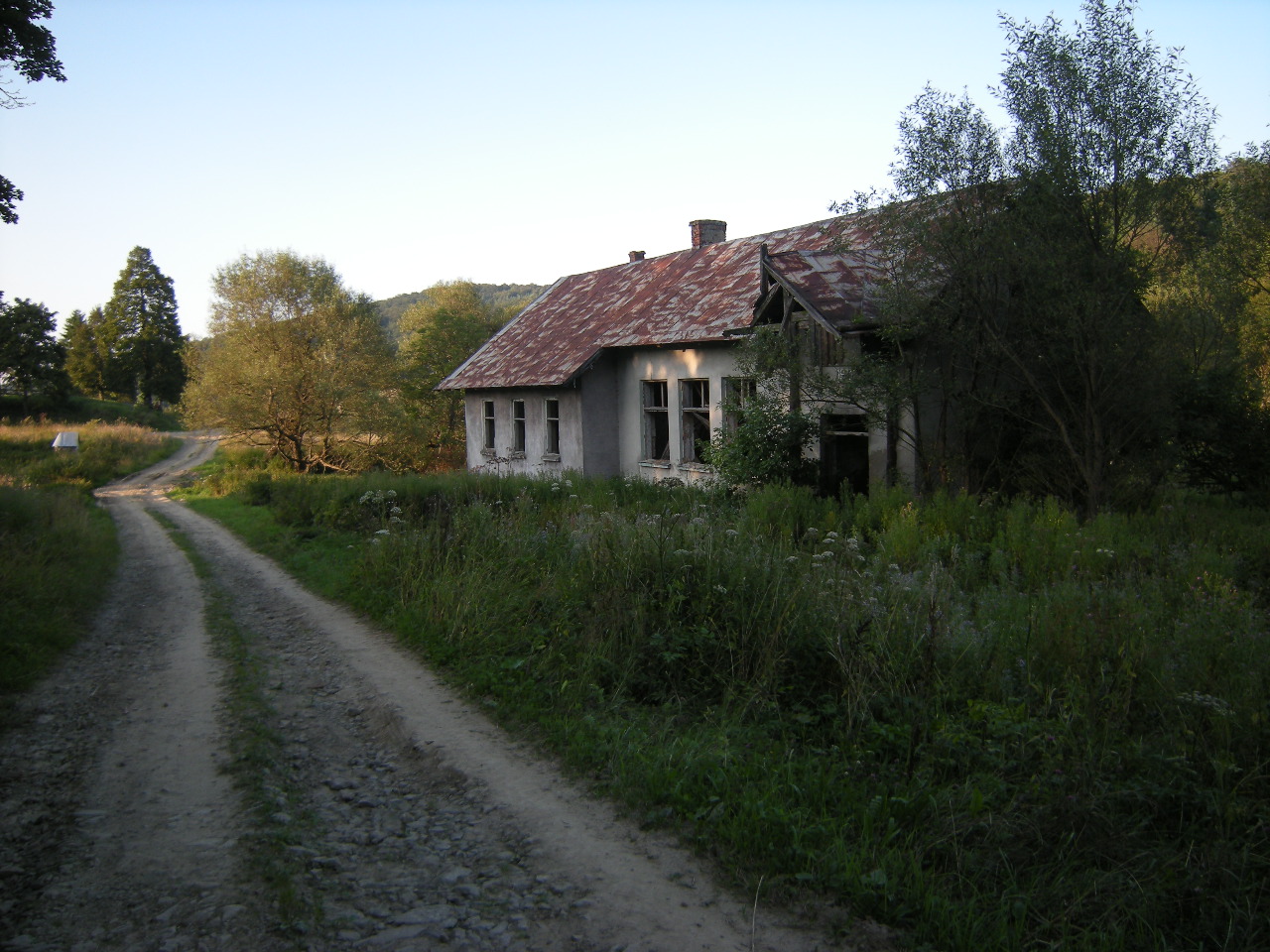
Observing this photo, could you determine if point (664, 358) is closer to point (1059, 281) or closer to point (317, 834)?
point (1059, 281)

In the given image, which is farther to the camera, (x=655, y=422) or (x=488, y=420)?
(x=488, y=420)

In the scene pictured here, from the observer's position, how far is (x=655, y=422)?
68.0 ft

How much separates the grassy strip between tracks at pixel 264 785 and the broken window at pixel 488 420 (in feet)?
56.7

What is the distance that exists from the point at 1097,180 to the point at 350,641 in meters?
12.0

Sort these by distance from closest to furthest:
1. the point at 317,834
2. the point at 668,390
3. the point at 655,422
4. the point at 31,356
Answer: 1. the point at 317,834
2. the point at 668,390
3. the point at 655,422
4. the point at 31,356

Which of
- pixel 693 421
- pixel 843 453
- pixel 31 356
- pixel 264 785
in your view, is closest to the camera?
pixel 264 785

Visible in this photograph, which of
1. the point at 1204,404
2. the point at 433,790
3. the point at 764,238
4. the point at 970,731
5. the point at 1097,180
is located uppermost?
the point at 764,238

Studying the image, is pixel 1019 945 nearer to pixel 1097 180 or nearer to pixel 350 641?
pixel 350 641

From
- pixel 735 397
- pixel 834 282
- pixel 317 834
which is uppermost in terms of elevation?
pixel 834 282

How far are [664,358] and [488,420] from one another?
809cm

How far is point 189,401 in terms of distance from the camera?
Result: 101 ft

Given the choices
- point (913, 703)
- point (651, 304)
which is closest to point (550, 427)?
point (651, 304)

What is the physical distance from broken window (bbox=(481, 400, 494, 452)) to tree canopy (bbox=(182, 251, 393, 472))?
7.28 meters

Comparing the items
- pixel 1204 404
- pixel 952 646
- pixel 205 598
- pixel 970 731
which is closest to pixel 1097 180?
pixel 1204 404
